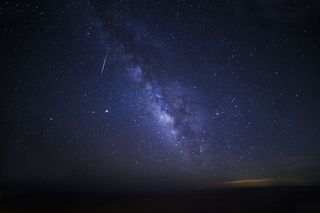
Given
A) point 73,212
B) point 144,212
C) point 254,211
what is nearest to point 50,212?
point 73,212

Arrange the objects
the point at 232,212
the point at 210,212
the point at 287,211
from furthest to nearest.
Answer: the point at 210,212
the point at 232,212
the point at 287,211

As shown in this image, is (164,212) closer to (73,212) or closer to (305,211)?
(73,212)

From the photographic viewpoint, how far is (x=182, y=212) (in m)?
24.0

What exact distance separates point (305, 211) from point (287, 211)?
332 centimetres

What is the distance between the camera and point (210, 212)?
898 inches

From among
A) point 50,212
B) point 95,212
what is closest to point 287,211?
point 95,212

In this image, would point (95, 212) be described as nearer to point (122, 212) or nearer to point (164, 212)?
point (122, 212)

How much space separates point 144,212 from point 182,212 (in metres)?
3.47

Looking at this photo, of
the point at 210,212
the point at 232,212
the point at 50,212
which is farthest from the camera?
the point at 50,212

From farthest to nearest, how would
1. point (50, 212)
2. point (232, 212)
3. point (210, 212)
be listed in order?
point (50, 212) → point (210, 212) → point (232, 212)

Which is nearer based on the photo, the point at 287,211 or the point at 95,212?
the point at 287,211

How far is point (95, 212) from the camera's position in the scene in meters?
25.9

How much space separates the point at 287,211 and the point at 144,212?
12018mm

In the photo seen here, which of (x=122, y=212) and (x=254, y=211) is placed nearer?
(x=254, y=211)
